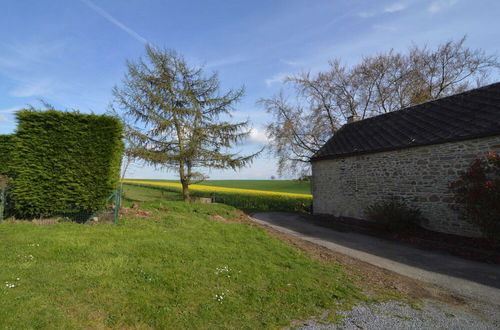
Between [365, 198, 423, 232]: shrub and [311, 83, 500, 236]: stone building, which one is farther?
[365, 198, 423, 232]: shrub

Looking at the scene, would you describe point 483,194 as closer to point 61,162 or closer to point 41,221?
point 61,162

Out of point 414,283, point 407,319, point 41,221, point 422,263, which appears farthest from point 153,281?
point 422,263

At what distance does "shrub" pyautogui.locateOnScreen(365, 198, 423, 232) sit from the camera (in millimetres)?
9273

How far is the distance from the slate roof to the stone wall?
0.31 m

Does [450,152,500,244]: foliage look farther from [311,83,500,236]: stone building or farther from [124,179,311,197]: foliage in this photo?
[124,179,311,197]: foliage

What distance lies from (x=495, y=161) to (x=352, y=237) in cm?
461

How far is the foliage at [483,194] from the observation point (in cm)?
660

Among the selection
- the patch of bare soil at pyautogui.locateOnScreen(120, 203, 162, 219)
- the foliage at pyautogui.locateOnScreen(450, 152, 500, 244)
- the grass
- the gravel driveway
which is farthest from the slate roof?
the patch of bare soil at pyautogui.locateOnScreen(120, 203, 162, 219)

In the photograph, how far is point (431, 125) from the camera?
33.5ft

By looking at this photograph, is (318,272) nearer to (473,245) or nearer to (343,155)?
(473,245)

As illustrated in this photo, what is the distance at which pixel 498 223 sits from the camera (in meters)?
6.50

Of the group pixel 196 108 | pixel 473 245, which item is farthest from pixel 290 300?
pixel 196 108

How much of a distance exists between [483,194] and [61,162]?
482 inches

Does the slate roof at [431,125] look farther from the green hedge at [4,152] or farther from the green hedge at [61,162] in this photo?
the green hedge at [4,152]
